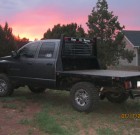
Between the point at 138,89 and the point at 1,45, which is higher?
the point at 1,45

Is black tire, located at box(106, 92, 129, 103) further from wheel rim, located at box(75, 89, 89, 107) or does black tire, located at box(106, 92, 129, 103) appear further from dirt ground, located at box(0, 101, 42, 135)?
dirt ground, located at box(0, 101, 42, 135)

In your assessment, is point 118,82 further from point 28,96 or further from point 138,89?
point 28,96

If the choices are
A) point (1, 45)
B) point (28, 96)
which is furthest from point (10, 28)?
point (28, 96)

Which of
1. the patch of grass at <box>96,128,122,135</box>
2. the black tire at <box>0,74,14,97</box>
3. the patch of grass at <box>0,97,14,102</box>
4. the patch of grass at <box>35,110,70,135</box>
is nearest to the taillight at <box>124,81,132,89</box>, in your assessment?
the patch of grass at <box>96,128,122,135</box>

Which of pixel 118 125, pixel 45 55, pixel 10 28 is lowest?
pixel 118 125

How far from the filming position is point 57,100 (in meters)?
11.9

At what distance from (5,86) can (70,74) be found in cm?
279

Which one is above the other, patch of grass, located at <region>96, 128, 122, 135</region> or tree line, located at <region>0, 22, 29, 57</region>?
tree line, located at <region>0, 22, 29, 57</region>

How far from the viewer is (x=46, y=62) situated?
10.8m

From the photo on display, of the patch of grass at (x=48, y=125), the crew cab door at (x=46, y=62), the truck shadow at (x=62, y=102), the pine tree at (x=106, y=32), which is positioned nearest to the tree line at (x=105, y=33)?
the pine tree at (x=106, y=32)

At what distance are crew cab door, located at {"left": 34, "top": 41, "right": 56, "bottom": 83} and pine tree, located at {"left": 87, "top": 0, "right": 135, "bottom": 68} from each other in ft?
36.5

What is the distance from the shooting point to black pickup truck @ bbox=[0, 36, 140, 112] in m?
9.56

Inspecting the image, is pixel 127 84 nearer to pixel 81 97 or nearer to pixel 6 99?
pixel 81 97

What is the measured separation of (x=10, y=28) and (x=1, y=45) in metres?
2.15
